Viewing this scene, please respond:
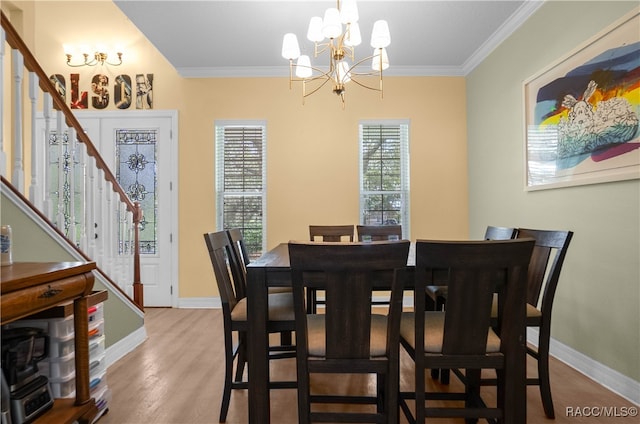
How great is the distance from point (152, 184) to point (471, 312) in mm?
4105

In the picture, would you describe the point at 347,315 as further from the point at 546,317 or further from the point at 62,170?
the point at 62,170

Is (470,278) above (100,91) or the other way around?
the other way around

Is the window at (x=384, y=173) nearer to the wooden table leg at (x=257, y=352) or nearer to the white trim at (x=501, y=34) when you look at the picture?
the white trim at (x=501, y=34)

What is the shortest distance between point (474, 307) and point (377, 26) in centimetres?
176

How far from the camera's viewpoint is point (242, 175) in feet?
14.7

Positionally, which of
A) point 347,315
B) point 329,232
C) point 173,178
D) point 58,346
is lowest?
point 58,346

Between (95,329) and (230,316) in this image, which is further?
(95,329)

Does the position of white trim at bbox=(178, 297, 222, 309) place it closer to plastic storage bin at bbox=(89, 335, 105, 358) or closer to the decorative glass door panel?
the decorative glass door panel

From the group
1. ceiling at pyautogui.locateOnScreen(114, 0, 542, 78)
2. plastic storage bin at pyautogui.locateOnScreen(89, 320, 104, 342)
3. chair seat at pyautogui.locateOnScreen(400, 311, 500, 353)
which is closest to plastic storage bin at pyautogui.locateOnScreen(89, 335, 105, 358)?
plastic storage bin at pyautogui.locateOnScreen(89, 320, 104, 342)

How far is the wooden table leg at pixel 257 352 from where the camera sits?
1.64 metres

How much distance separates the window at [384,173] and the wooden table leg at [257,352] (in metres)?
2.92

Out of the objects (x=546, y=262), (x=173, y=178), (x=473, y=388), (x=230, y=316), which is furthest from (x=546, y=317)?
(x=173, y=178)

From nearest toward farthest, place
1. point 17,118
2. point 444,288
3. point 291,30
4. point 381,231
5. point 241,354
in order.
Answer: point 17,118
point 241,354
point 444,288
point 381,231
point 291,30

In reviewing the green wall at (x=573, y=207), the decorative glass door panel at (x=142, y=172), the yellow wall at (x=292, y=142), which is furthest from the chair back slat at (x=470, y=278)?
the decorative glass door panel at (x=142, y=172)
